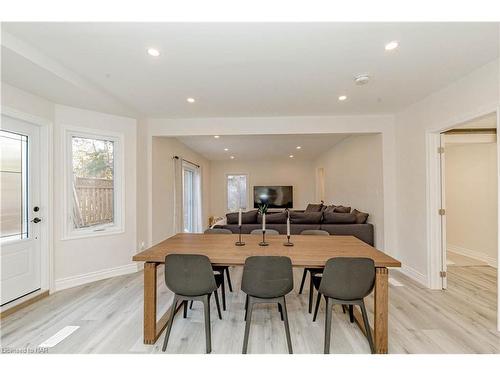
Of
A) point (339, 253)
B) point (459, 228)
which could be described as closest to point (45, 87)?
point (339, 253)

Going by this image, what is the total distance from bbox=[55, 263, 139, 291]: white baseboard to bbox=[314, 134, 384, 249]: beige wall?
417 cm

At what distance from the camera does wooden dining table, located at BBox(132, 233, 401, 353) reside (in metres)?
1.85

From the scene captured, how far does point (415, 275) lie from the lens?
343 centimetres

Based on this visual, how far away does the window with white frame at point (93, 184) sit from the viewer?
3279 mm

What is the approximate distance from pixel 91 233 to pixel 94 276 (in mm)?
626

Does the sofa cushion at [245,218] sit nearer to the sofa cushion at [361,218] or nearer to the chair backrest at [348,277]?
the sofa cushion at [361,218]

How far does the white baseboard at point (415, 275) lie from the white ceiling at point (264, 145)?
2732mm

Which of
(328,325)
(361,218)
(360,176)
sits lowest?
(328,325)

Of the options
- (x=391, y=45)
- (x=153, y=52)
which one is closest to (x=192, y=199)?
(x=153, y=52)

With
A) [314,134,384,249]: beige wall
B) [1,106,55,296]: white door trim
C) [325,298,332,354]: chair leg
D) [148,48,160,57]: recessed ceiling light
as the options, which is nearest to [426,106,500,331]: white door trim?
[314,134,384,249]: beige wall

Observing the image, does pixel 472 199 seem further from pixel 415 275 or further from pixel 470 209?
pixel 415 275

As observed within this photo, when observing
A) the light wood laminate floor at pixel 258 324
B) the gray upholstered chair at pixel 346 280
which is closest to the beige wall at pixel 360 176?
the light wood laminate floor at pixel 258 324
